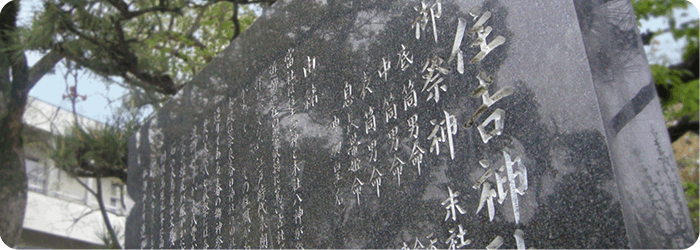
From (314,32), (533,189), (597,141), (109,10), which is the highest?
(109,10)

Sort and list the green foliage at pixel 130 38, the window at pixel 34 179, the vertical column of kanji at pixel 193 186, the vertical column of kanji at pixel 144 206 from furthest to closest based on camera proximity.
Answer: the window at pixel 34 179 < the green foliage at pixel 130 38 < the vertical column of kanji at pixel 144 206 < the vertical column of kanji at pixel 193 186

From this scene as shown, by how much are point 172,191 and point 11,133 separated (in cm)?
302

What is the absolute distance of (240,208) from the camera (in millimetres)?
2627

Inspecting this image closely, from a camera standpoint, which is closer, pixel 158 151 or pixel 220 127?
pixel 220 127

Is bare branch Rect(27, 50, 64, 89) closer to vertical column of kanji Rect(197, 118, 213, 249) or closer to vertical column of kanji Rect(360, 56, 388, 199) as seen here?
vertical column of kanji Rect(197, 118, 213, 249)

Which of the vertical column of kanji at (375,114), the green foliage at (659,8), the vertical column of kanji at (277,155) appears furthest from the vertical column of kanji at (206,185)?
the green foliage at (659,8)

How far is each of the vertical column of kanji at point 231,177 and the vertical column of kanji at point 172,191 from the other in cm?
65

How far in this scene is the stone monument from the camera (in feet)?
4.39

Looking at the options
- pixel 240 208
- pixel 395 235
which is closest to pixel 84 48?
pixel 240 208

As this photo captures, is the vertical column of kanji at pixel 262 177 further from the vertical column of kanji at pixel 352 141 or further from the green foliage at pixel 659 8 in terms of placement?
the green foliage at pixel 659 8

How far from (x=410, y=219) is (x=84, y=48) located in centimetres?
437

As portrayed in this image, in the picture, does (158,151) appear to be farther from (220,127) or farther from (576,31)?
(576,31)

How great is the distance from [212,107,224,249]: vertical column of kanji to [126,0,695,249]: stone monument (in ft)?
0.05

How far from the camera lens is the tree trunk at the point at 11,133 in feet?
16.8
